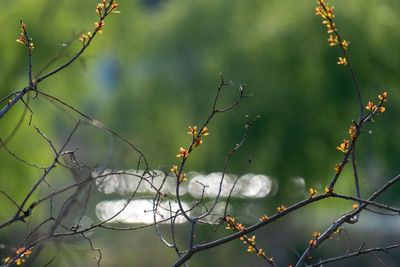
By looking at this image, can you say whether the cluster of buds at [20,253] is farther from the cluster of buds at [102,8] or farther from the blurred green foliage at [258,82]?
the blurred green foliage at [258,82]

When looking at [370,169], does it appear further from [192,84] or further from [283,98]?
[192,84]

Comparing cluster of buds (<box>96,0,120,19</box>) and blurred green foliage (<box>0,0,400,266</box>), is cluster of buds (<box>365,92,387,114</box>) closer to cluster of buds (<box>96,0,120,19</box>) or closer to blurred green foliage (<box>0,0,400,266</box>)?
cluster of buds (<box>96,0,120,19</box>)

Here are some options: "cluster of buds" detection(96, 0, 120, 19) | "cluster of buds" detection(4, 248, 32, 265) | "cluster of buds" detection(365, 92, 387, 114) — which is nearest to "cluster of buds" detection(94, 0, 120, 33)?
"cluster of buds" detection(96, 0, 120, 19)

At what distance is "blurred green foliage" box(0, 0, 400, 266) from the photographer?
351 inches

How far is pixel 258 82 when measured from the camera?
30.8ft

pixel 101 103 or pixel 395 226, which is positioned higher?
pixel 101 103

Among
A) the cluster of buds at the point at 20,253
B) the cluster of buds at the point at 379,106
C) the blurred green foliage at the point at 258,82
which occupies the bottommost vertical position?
the cluster of buds at the point at 20,253

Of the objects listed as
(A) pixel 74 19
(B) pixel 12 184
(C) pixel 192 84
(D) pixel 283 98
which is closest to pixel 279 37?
(D) pixel 283 98

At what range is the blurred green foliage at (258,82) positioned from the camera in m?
8.91

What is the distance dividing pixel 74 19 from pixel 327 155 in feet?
16.4

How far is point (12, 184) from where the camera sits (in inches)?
342

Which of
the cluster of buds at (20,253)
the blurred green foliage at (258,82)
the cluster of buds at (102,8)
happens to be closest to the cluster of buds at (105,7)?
the cluster of buds at (102,8)

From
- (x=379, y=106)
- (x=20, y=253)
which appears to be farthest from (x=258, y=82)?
(x=20, y=253)

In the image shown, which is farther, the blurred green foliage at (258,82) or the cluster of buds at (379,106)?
the blurred green foliage at (258,82)
